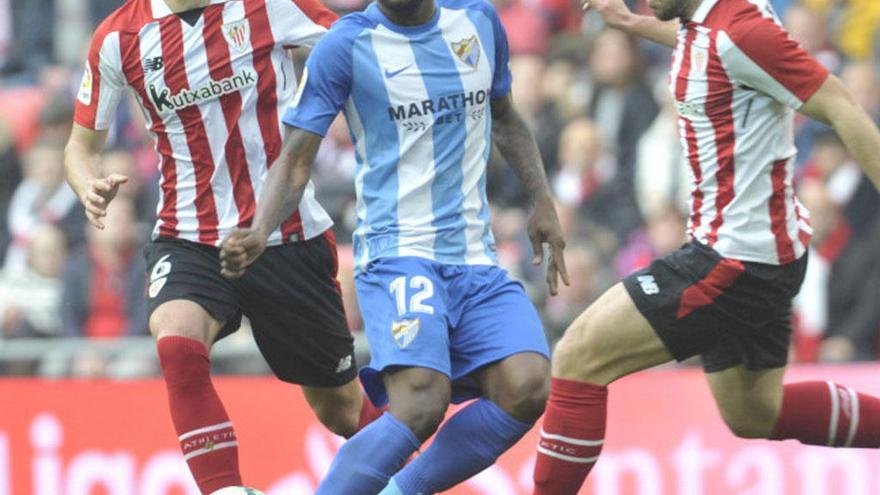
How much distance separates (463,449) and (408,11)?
61.9 inches

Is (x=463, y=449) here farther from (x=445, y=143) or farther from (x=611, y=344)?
(x=445, y=143)

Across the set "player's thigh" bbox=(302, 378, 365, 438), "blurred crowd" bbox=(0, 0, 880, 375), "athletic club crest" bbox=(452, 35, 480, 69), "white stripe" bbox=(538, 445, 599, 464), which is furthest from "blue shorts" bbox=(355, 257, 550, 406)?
"blurred crowd" bbox=(0, 0, 880, 375)

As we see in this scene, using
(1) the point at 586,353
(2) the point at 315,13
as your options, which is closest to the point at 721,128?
(1) the point at 586,353

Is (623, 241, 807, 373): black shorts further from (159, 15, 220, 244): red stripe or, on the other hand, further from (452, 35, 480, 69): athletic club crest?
(159, 15, 220, 244): red stripe

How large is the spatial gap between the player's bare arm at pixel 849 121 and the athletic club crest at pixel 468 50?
121 cm

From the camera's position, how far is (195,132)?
7879 millimetres

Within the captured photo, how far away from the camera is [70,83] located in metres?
15.6

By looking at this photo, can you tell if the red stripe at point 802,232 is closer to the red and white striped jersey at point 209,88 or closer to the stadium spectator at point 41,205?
the red and white striped jersey at point 209,88

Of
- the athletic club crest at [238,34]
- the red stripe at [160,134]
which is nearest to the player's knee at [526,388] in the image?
the red stripe at [160,134]

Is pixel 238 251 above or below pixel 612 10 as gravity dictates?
below

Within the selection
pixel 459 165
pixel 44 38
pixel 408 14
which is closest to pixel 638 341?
pixel 459 165

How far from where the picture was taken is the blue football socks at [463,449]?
7355 millimetres

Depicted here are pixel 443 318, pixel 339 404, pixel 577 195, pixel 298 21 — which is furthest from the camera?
pixel 577 195

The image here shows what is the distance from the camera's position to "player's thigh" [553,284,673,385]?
7.38 m
